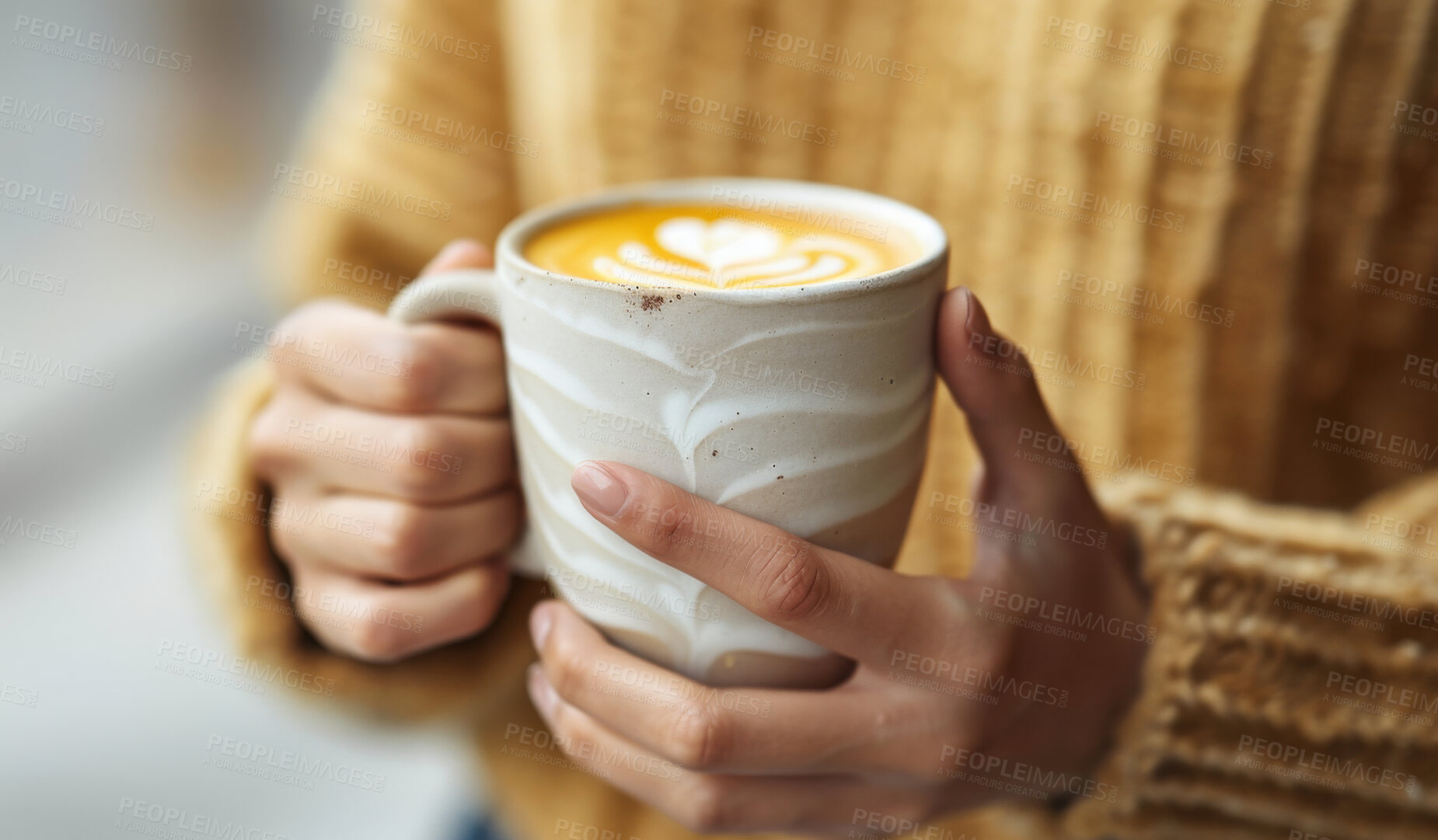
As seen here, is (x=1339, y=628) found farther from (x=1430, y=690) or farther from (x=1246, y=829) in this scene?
(x=1246, y=829)

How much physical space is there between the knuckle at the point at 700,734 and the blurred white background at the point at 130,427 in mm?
358

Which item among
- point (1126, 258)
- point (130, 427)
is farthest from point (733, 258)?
point (130, 427)

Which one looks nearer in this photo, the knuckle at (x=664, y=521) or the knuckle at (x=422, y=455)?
the knuckle at (x=664, y=521)

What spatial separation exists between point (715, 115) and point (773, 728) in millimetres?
606

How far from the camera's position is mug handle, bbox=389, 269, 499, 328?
491 millimetres

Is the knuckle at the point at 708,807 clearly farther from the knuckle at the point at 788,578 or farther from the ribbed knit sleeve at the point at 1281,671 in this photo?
the ribbed knit sleeve at the point at 1281,671

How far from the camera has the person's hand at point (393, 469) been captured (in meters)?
0.53

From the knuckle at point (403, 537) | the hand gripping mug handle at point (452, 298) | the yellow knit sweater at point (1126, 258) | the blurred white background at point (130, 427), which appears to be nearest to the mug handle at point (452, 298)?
the hand gripping mug handle at point (452, 298)

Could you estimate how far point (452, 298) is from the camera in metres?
0.50

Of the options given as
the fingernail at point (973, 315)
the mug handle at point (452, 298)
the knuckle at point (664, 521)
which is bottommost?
the knuckle at point (664, 521)

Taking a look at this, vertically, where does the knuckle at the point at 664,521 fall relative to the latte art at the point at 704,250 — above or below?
below

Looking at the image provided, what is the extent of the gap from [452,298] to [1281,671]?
23.8 inches

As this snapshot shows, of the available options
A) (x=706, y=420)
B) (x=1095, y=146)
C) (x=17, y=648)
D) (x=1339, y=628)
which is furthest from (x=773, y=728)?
(x=17, y=648)

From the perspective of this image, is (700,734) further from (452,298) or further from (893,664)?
(452,298)
